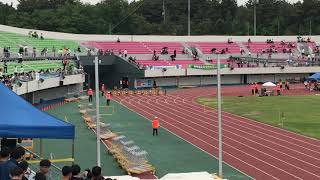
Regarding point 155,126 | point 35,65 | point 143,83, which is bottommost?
point 155,126

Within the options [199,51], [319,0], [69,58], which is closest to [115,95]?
[69,58]

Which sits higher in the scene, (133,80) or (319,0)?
(319,0)

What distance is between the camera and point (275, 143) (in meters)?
23.7

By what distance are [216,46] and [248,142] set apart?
48.8 meters

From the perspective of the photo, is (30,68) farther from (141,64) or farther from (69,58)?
(141,64)

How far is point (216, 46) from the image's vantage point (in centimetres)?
7231

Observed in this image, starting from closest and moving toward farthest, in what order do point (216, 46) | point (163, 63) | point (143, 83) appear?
1. point (143, 83)
2. point (163, 63)
3. point (216, 46)

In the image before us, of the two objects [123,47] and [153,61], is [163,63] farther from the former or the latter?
[123,47]

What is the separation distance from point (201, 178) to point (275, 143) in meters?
12.4

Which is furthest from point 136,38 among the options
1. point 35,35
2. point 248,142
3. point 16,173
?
point 16,173

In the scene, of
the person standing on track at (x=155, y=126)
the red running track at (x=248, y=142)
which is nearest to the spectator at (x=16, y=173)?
the red running track at (x=248, y=142)

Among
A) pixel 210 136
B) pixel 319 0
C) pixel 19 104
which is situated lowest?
pixel 210 136

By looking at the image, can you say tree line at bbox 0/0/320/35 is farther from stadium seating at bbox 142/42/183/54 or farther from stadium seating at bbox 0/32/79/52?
stadium seating at bbox 0/32/79/52

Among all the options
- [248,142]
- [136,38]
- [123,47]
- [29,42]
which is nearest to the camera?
[248,142]
